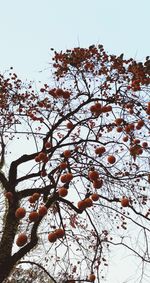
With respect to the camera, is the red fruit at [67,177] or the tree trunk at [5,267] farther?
the tree trunk at [5,267]

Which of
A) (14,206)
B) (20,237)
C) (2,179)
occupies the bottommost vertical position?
(20,237)

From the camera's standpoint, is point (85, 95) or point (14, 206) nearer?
point (14, 206)

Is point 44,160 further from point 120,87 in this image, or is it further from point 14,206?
point 120,87

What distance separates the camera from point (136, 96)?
5738 millimetres

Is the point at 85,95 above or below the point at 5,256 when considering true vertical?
above

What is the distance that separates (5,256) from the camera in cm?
516

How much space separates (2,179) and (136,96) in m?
2.80

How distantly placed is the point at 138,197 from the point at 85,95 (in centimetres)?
232

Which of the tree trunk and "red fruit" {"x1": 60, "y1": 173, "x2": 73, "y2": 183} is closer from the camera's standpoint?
"red fruit" {"x1": 60, "y1": 173, "x2": 73, "y2": 183}

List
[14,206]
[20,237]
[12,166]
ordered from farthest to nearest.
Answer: [12,166] < [14,206] < [20,237]

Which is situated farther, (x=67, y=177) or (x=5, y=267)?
(x=5, y=267)

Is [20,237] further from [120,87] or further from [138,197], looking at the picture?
[120,87]

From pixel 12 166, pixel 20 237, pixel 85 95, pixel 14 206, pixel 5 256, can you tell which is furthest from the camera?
pixel 85 95

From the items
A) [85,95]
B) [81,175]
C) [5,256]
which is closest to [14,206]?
[5,256]
